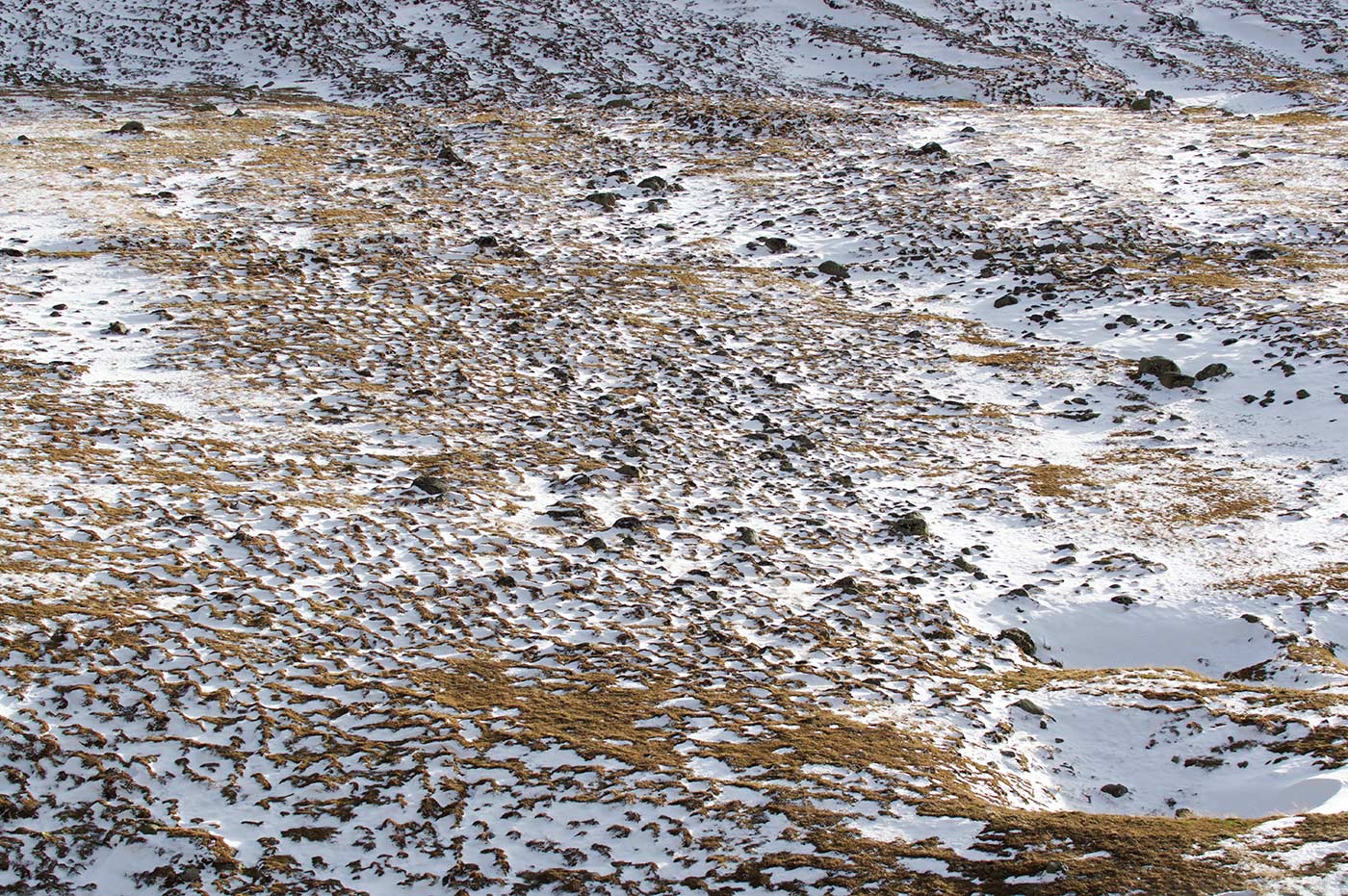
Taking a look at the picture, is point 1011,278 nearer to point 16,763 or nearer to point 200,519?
point 200,519

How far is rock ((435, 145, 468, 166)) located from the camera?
3294cm

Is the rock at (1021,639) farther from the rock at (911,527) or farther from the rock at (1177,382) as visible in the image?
the rock at (1177,382)

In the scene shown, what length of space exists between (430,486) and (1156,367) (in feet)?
46.8

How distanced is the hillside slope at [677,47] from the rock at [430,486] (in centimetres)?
3168

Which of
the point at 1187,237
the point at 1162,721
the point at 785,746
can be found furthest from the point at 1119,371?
the point at 785,746

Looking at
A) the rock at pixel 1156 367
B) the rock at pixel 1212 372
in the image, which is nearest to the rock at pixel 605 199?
the rock at pixel 1156 367

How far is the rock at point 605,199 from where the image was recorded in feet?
99.3

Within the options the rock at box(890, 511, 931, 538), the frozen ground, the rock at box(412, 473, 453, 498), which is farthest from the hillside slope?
the rock at box(890, 511, 931, 538)

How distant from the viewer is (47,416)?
50.3 feet

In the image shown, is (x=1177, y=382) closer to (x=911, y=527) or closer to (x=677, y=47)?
(x=911, y=527)

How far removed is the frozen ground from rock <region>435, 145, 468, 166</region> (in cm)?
273

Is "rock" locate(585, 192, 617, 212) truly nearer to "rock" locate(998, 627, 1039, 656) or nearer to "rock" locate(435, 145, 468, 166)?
"rock" locate(435, 145, 468, 166)

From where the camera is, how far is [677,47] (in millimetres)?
51094

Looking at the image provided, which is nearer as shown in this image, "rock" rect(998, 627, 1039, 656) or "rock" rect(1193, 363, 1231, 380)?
"rock" rect(998, 627, 1039, 656)
